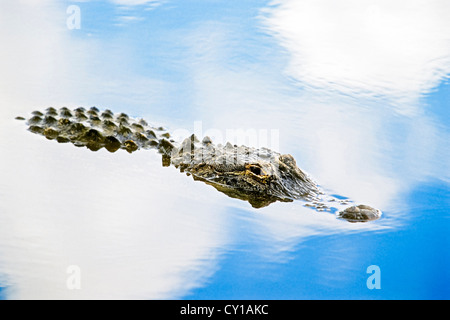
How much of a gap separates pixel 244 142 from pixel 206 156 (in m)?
0.84

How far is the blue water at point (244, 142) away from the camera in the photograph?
498 cm

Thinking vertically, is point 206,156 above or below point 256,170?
above

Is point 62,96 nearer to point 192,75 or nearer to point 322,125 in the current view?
point 192,75

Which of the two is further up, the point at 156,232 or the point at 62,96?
the point at 62,96

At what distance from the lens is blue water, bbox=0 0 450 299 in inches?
196

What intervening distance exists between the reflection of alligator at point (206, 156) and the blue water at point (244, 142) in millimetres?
164

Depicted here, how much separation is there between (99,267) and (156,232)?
0.72 meters

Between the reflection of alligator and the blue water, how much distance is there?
164 millimetres

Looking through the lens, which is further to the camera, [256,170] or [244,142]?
[244,142]

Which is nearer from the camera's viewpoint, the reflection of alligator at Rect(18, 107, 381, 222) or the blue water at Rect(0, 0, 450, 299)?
the blue water at Rect(0, 0, 450, 299)

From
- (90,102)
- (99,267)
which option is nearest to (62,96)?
(90,102)

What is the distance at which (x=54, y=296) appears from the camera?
4582 millimetres

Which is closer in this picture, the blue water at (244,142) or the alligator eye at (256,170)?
the blue water at (244,142)

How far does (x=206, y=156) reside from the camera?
266 inches
